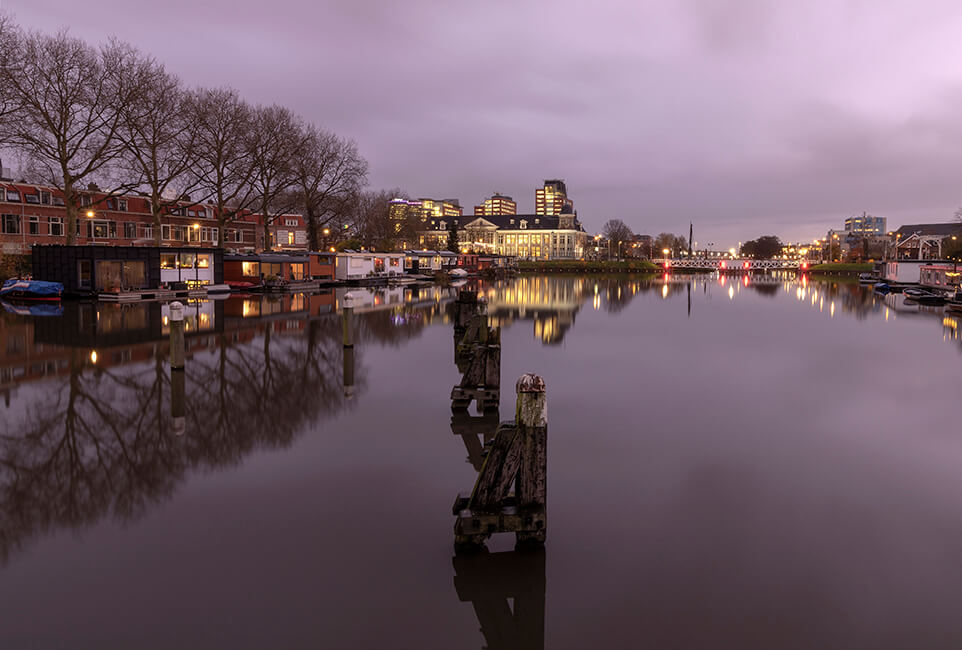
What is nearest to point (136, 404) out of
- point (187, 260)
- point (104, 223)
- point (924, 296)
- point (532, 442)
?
point (532, 442)

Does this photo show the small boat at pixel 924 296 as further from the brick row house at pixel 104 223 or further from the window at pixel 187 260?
the brick row house at pixel 104 223

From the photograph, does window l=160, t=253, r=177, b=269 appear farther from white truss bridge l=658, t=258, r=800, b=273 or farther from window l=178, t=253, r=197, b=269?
white truss bridge l=658, t=258, r=800, b=273

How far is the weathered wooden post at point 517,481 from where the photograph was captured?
6.98 meters

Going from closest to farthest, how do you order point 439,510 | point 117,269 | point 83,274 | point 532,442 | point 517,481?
point 532,442, point 517,481, point 439,510, point 83,274, point 117,269

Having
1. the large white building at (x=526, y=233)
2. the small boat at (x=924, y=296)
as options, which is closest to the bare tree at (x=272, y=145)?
the small boat at (x=924, y=296)

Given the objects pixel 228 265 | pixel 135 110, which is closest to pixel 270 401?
pixel 135 110

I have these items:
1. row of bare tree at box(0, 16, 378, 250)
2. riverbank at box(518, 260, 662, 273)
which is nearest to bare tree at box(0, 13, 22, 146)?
row of bare tree at box(0, 16, 378, 250)

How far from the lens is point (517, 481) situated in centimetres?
739

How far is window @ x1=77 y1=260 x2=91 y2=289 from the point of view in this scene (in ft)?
136

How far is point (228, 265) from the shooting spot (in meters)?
57.1

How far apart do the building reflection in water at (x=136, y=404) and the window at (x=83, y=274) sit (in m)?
14.4

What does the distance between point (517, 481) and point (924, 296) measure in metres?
64.6

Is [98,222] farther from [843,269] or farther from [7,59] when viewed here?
[843,269]

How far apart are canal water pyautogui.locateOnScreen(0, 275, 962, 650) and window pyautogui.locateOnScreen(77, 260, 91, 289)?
85.5ft
